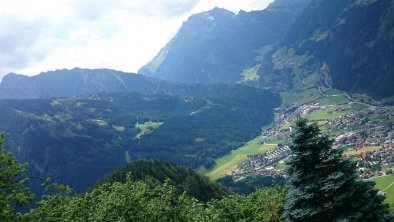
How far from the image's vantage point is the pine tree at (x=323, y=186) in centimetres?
4178

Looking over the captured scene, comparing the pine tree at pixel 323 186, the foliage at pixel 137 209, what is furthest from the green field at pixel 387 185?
the pine tree at pixel 323 186

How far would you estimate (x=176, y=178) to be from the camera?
186 metres

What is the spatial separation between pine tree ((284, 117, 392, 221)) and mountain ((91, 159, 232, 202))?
400 feet

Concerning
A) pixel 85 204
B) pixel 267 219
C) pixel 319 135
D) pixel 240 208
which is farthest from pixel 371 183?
pixel 85 204

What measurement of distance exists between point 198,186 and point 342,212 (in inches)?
5507

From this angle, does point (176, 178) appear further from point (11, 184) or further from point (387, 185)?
point (11, 184)

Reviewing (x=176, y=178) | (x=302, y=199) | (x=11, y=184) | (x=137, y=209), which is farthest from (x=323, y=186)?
(x=176, y=178)

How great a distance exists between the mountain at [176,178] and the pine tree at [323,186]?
122 metres

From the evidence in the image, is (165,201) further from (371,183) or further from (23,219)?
(371,183)

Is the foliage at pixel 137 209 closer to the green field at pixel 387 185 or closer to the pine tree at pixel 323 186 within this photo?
the pine tree at pixel 323 186

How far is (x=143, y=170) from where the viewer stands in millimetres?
189750

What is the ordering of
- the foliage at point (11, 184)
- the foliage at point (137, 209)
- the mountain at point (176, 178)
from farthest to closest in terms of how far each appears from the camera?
the mountain at point (176, 178) < the foliage at point (137, 209) < the foliage at point (11, 184)

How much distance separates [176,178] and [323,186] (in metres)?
146

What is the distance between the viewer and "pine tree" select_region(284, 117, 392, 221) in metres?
41.8
